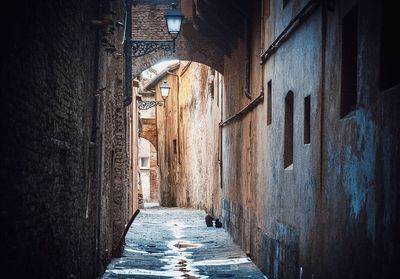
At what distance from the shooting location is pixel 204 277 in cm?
1096

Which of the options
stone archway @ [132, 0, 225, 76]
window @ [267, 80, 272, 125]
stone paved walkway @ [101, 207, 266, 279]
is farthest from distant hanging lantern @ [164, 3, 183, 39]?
stone archway @ [132, 0, 225, 76]

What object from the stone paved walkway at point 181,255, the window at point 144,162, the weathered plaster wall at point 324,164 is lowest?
the stone paved walkway at point 181,255

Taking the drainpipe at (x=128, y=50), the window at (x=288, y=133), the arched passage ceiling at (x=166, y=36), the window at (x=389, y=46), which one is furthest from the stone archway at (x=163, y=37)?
the window at (x=389, y=46)

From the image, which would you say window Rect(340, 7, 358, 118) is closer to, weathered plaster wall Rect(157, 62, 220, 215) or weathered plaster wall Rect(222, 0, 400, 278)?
weathered plaster wall Rect(222, 0, 400, 278)

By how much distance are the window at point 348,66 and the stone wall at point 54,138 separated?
2.98 m

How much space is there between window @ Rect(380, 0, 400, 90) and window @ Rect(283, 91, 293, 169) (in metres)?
4.63

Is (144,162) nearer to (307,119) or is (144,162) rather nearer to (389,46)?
(307,119)

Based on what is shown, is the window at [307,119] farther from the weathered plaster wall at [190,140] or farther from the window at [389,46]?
the weathered plaster wall at [190,140]

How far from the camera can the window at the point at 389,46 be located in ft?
17.0

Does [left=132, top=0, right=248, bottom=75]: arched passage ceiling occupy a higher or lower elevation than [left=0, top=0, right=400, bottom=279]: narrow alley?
higher

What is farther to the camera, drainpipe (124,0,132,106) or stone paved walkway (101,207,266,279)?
drainpipe (124,0,132,106)

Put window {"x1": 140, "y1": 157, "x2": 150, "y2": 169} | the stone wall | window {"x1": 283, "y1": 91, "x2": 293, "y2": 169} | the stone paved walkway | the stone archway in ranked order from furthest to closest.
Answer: window {"x1": 140, "y1": 157, "x2": 150, "y2": 169}
the stone archway
the stone paved walkway
window {"x1": 283, "y1": 91, "x2": 293, "y2": 169}
the stone wall

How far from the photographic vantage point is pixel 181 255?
1405cm

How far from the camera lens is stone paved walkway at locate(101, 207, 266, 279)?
11.4 metres
